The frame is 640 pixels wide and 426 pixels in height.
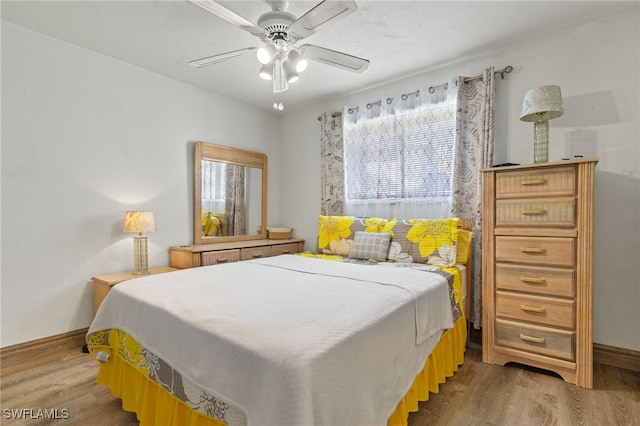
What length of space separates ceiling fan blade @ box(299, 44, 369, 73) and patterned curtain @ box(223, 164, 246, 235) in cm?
206

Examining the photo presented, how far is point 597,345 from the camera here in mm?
2203

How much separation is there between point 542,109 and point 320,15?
162 centimetres

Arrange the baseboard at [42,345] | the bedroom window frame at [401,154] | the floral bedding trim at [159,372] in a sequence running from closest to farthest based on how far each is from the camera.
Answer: the floral bedding trim at [159,372]
the baseboard at [42,345]
the bedroom window frame at [401,154]

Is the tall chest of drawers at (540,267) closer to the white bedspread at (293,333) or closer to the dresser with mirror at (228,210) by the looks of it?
the white bedspread at (293,333)

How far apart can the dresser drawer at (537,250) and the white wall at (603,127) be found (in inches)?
20.1

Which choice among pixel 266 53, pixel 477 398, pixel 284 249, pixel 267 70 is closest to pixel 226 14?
pixel 266 53

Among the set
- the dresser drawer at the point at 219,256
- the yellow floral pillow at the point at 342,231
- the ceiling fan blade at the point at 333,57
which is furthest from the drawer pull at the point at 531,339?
the dresser drawer at the point at 219,256

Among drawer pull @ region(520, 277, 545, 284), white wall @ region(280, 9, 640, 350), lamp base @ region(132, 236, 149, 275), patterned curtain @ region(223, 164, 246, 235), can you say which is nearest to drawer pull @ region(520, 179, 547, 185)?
white wall @ region(280, 9, 640, 350)

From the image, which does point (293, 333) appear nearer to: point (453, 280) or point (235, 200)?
point (453, 280)

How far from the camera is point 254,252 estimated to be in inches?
137

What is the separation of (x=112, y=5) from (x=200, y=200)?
6.09 feet

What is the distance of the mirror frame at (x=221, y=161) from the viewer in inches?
132

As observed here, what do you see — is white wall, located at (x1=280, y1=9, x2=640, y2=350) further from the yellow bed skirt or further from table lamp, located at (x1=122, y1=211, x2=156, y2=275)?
table lamp, located at (x1=122, y1=211, x2=156, y2=275)

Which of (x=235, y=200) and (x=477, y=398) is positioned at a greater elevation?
(x=235, y=200)
